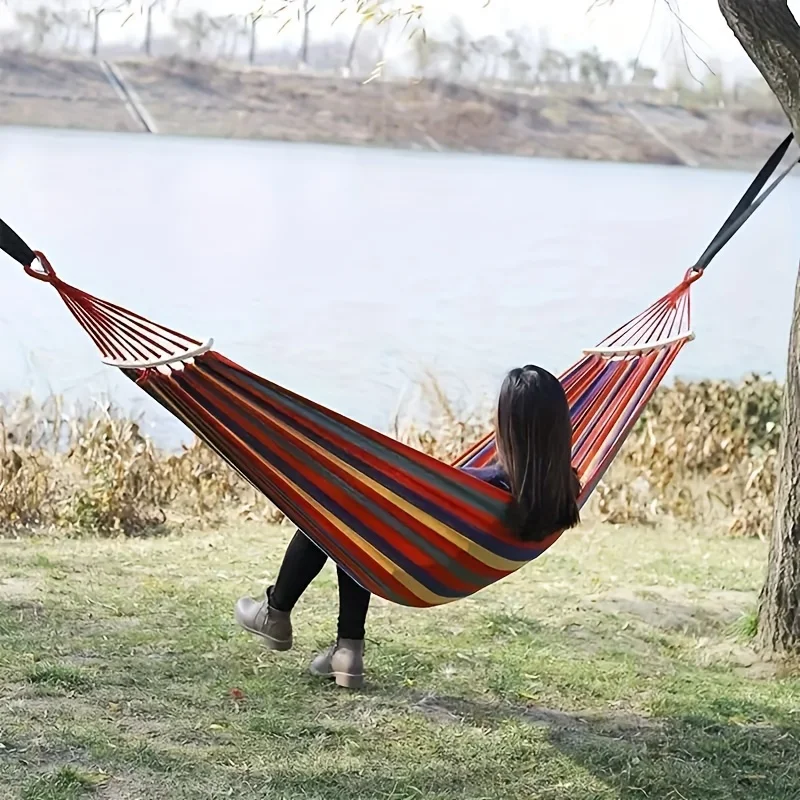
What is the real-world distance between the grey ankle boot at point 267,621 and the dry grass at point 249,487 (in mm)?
1509

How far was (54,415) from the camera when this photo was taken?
12.7 ft

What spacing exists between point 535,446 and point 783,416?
2.75 ft

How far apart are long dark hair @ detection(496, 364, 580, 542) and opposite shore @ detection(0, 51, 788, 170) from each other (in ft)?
14.8

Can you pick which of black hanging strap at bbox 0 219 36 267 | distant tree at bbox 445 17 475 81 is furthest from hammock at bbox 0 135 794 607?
distant tree at bbox 445 17 475 81

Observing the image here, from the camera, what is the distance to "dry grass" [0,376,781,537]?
3.56 meters

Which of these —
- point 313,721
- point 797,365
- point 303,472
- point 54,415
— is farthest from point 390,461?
→ point 54,415

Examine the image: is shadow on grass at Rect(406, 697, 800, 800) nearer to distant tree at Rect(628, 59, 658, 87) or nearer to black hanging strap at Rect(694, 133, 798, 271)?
black hanging strap at Rect(694, 133, 798, 271)

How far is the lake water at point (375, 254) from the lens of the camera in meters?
5.43

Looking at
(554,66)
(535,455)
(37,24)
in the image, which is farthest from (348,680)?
(554,66)

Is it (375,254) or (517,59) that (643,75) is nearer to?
(517,59)

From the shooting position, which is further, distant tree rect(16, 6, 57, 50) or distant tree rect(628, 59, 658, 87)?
distant tree rect(628, 59, 658, 87)

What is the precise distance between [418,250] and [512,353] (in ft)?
2.82

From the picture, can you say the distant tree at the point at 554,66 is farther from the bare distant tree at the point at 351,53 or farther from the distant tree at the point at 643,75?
the bare distant tree at the point at 351,53

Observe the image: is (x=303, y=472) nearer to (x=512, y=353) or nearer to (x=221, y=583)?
(x=221, y=583)
